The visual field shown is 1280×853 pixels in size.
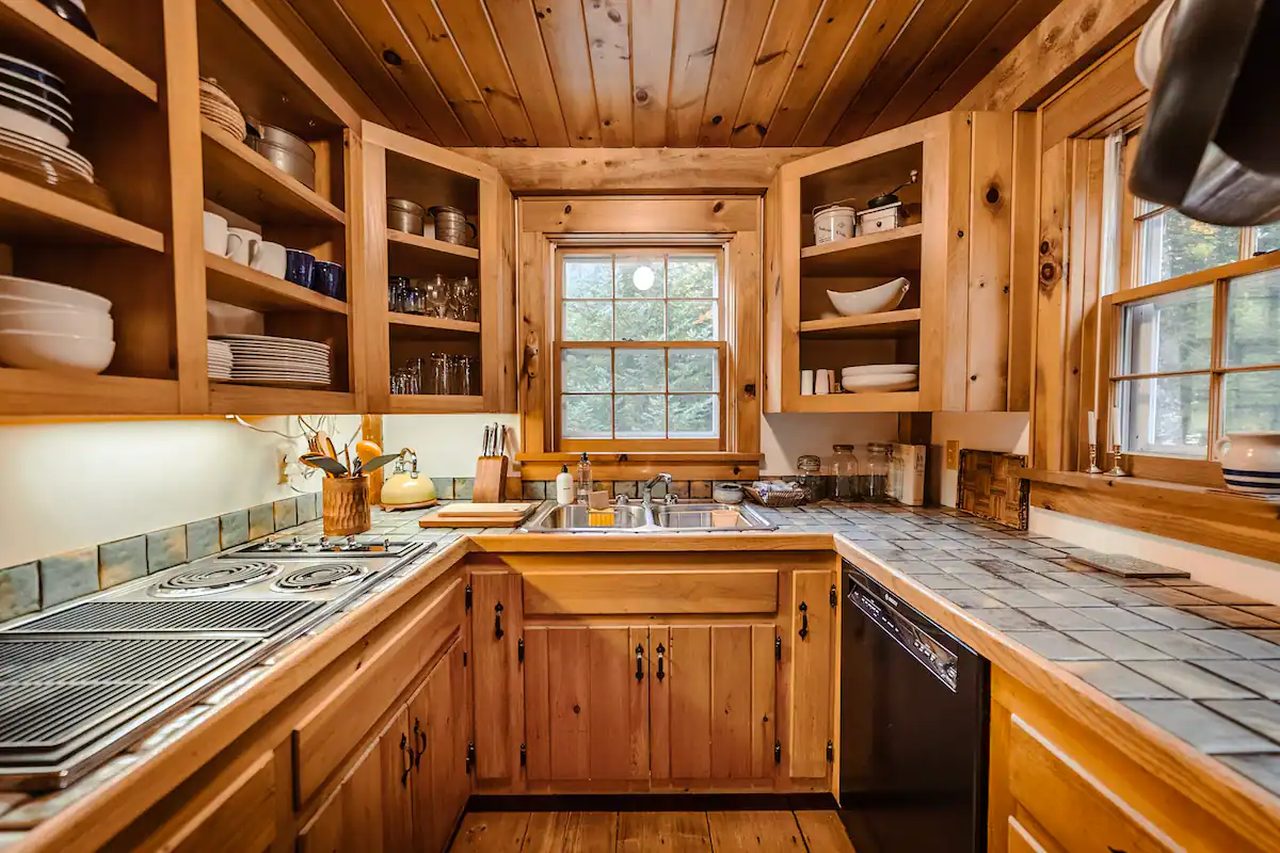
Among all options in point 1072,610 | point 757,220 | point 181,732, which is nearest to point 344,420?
point 181,732

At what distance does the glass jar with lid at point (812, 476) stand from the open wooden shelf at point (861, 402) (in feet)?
1.20

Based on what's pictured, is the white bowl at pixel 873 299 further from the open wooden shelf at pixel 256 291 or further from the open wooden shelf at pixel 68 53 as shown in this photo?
the open wooden shelf at pixel 68 53

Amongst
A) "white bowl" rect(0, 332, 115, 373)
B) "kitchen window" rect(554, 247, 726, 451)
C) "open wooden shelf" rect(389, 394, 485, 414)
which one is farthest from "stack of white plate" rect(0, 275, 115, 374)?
"kitchen window" rect(554, 247, 726, 451)

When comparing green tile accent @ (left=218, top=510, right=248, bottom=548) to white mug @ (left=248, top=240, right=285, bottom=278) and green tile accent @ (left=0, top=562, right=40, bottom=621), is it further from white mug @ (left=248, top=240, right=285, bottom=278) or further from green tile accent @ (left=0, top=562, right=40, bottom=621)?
A: white mug @ (left=248, top=240, right=285, bottom=278)

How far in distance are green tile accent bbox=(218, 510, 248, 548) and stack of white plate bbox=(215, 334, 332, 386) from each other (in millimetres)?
489

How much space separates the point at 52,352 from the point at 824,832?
2254 millimetres

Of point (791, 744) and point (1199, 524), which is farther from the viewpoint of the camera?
point (791, 744)

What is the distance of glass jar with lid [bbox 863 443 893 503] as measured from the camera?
230cm

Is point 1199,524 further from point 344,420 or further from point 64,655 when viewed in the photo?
point 344,420

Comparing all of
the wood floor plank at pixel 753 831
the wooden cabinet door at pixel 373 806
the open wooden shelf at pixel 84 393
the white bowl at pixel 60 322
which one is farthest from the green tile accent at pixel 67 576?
the wood floor plank at pixel 753 831

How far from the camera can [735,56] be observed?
65.2 inches

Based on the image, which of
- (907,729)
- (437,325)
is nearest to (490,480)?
(437,325)

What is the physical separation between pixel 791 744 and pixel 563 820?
0.81 metres

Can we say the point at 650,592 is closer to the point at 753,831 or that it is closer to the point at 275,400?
the point at 753,831
